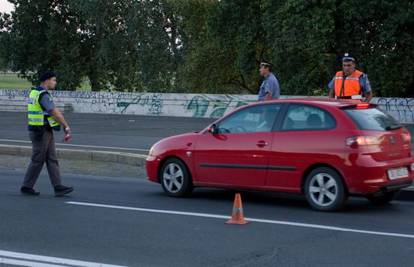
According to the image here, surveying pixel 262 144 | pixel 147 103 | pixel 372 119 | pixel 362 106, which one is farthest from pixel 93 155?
pixel 147 103

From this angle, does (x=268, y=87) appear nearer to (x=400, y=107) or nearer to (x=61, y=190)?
(x=61, y=190)

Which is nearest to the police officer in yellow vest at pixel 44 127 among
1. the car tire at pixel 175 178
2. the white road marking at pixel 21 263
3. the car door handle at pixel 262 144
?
the car tire at pixel 175 178

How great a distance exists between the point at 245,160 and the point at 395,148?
196 cm

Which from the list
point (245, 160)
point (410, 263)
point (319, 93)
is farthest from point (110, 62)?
point (410, 263)

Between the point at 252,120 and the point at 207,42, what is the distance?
130 feet

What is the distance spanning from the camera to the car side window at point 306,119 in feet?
30.5

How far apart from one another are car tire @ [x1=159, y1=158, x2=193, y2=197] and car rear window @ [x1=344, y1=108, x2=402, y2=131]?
260cm

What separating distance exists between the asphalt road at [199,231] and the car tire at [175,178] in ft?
0.51

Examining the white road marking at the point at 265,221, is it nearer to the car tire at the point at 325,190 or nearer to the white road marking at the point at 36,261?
the car tire at the point at 325,190

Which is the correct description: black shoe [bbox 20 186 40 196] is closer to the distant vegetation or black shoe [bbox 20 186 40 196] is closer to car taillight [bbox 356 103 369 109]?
car taillight [bbox 356 103 369 109]

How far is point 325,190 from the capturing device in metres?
9.11

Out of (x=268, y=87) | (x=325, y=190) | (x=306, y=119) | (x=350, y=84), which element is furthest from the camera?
(x=268, y=87)

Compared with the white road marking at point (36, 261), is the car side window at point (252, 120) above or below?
above

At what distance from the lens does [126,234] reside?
7.88 metres
